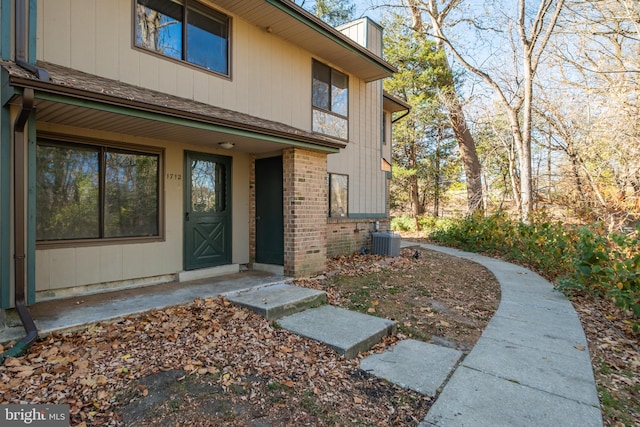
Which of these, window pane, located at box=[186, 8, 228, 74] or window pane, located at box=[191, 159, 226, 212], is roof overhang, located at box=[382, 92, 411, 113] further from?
window pane, located at box=[191, 159, 226, 212]

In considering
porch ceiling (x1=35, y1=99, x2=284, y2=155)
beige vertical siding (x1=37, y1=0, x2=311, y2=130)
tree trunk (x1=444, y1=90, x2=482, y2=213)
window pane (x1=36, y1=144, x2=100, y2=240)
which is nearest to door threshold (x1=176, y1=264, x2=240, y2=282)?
window pane (x1=36, y1=144, x2=100, y2=240)

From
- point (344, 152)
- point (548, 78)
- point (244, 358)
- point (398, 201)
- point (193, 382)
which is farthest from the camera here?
point (398, 201)

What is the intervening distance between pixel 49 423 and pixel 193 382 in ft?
3.20

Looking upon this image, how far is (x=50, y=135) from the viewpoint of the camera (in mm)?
4574

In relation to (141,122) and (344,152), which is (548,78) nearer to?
(344,152)

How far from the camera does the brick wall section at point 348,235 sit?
8.81 metres

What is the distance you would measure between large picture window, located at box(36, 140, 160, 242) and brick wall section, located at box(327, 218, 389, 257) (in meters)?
4.33

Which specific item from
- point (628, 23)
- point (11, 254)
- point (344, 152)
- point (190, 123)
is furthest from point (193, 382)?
point (628, 23)

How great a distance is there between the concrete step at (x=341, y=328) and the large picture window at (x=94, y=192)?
3021 mm

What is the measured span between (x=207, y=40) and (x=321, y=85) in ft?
10.7

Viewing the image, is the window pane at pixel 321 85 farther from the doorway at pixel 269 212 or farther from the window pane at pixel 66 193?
the window pane at pixel 66 193

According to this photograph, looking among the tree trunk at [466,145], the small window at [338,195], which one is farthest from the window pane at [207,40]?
the tree trunk at [466,145]

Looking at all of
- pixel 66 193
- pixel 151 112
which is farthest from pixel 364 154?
pixel 66 193

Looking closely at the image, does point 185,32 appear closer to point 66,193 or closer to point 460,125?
point 66,193
